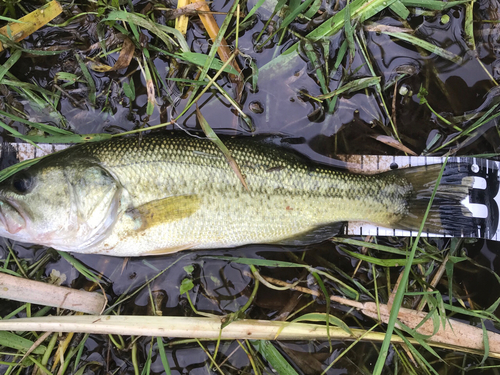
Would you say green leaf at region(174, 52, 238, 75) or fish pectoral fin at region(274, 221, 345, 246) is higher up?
green leaf at region(174, 52, 238, 75)

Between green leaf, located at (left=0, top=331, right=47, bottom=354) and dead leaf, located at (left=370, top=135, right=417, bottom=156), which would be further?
dead leaf, located at (left=370, top=135, right=417, bottom=156)

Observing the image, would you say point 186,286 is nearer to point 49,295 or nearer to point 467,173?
point 49,295

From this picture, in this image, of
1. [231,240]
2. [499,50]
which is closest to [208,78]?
[231,240]

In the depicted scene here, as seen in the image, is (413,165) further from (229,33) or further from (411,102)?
(229,33)

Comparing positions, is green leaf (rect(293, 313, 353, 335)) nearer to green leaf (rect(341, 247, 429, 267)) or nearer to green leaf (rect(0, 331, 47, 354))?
green leaf (rect(341, 247, 429, 267))

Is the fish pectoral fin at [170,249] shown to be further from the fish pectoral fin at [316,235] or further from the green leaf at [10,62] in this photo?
the green leaf at [10,62]

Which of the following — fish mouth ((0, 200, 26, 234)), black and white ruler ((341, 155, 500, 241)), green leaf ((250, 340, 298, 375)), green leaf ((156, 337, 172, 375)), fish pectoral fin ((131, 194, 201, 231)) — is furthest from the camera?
black and white ruler ((341, 155, 500, 241))

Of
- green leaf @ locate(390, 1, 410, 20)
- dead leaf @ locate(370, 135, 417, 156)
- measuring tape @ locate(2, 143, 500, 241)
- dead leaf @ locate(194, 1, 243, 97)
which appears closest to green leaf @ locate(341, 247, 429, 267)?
measuring tape @ locate(2, 143, 500, 241)
